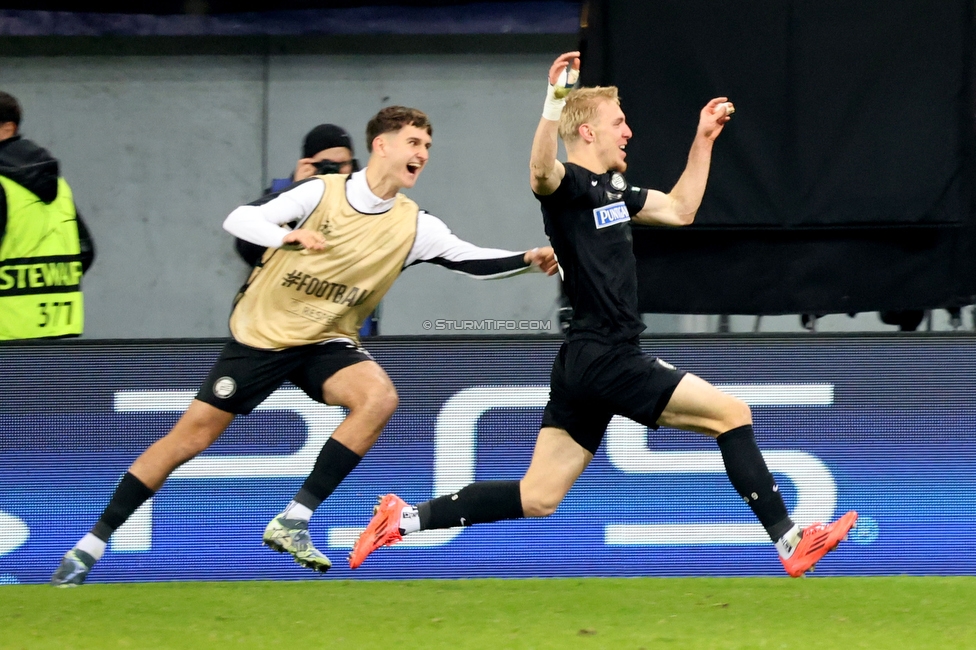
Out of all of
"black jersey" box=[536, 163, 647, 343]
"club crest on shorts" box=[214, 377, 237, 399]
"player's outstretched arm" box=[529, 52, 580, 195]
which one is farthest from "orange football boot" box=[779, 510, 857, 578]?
"club crest on shorts" box=[214, 377, 237, 399]

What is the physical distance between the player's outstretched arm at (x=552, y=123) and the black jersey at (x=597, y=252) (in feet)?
0.74

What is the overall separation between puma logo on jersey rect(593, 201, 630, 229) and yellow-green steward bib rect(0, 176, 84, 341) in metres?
2.70

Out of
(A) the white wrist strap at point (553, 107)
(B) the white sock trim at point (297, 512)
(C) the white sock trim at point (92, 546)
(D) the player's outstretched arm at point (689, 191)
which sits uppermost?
(A) the white wrist strap at point (553, 107)

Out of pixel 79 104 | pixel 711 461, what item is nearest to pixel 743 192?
pixel 711 461

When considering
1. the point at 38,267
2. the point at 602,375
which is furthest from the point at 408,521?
the point at 38,267

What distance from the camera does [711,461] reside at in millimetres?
6680

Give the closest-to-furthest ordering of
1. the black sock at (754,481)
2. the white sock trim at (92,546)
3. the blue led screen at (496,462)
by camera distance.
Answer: the black sock at (754,481)
the white sock trim at (92,546)
the blue led screen at (496,462)

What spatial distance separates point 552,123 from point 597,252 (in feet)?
1.90

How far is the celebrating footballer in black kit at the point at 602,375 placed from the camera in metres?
5.20

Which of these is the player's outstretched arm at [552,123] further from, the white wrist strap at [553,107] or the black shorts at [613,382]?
the black shorts at [613,382]

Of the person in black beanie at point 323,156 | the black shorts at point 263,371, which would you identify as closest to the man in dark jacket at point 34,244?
the person in black beanie at point 323,156

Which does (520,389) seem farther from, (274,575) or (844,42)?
(844,42)

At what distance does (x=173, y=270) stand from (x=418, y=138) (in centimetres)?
302

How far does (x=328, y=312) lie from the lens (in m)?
5.73
